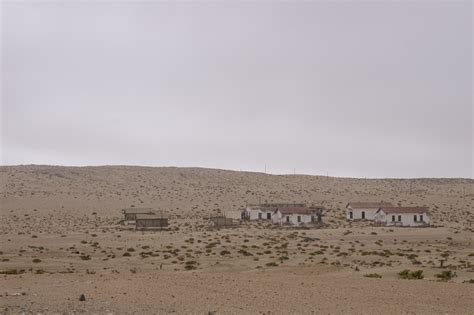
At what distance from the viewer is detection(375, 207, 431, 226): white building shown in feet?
230

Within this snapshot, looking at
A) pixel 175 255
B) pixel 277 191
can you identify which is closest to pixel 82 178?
pixel 277 191

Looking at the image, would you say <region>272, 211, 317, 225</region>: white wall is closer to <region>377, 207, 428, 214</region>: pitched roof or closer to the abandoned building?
the abandoned building

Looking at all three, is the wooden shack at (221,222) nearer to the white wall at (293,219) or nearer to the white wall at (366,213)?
the white wall at (293,219)

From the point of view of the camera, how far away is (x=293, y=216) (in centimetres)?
6950

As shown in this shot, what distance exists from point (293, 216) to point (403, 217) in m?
12.0

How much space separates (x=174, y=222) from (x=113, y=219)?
7418 mm

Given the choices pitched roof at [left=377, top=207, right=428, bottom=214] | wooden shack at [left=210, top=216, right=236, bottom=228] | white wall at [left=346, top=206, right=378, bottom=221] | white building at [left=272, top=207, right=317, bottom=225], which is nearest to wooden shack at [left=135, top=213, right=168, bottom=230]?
wooden shack at [left=210, top=216, right=236, bottom=228]

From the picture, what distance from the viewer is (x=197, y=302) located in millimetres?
19312

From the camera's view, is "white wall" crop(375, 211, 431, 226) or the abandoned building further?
the abandoned building

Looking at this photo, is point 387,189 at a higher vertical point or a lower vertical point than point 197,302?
higher

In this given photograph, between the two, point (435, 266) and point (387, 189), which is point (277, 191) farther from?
point (435, 266)

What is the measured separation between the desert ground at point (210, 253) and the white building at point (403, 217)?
2.41 metres

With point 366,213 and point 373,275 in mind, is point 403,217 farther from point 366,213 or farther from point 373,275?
point 373,275

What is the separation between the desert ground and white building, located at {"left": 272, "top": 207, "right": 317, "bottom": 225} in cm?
235
